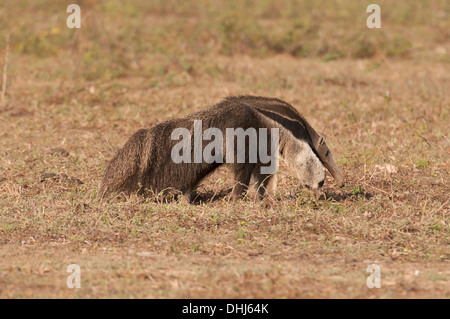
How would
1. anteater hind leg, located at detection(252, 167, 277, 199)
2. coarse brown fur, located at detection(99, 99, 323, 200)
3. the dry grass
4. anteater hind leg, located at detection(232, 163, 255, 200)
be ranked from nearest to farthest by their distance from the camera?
the dry grass → coarse brown fur, located at detection(99, 99, 323, 200) → anteater hind leg, located at detection(232, 163, 255, 200) → anteater hind leg, located at detection(252, 167, 277, 199)

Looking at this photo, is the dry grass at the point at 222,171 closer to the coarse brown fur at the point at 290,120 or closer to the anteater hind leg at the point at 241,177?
the anteater hind leg at the point at 241,177

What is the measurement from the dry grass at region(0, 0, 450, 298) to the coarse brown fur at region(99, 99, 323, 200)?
0.71 feet

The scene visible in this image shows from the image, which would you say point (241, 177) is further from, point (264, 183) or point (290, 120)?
point (290, 120)

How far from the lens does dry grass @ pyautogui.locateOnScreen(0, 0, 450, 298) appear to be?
15.9 feet

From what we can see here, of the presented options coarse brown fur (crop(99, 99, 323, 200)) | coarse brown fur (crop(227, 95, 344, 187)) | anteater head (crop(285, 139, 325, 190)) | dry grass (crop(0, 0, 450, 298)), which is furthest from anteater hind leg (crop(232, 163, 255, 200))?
coarse brown fur (crop(227, 95, 344, 187))

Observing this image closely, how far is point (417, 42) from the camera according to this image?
15.8 metres

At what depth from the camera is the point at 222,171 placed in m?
8.09

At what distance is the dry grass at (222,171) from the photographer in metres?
4.85

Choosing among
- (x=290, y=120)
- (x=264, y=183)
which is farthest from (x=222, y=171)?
(x=290, y=120)

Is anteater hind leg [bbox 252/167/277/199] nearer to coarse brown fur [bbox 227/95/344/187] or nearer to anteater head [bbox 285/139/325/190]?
anteater head [bbox 285/139/325/190]

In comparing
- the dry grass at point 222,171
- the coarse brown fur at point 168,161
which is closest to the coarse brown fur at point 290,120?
the coarse brown fur at point 168,161
